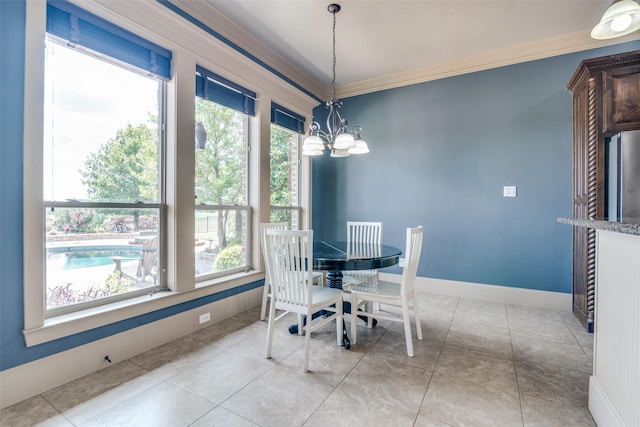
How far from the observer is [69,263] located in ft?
6.26

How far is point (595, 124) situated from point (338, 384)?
299 cm

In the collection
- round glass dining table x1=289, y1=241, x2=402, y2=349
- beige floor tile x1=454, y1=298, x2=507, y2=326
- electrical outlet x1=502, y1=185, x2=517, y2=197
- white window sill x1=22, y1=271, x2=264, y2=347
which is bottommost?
beige floor tile x1=454, y1=298, x2=507, y2=326

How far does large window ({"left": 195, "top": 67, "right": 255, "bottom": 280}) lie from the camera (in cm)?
276

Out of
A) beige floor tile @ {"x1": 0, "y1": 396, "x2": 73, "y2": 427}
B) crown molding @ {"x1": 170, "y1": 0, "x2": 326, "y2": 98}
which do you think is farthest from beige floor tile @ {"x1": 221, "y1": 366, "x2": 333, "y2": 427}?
crown molding @ {"x1": 170, "y1": 0, "x2": 326, "y2": 98}

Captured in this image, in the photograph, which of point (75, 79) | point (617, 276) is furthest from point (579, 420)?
point (75, 79)

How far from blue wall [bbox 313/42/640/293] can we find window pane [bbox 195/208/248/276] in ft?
5.72

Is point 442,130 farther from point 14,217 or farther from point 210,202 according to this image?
point 14,217

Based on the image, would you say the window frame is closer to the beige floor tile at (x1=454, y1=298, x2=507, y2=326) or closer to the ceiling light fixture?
the beige floor tile at (x1=454, y1=298, x2=507, y2=326)

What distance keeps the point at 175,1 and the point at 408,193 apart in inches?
127

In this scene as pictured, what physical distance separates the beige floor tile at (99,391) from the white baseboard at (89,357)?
58mm

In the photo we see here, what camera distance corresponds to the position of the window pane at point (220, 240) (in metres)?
2.79

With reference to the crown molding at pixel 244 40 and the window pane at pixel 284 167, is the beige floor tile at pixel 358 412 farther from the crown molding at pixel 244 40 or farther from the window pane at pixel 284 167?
the crown molding at pixel 244 40

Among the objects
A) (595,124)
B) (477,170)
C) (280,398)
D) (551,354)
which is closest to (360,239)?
(477,170)

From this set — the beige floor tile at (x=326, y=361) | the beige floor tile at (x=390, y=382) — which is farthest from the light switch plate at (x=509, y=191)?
the beige floor tile at (x=326, y=361)
